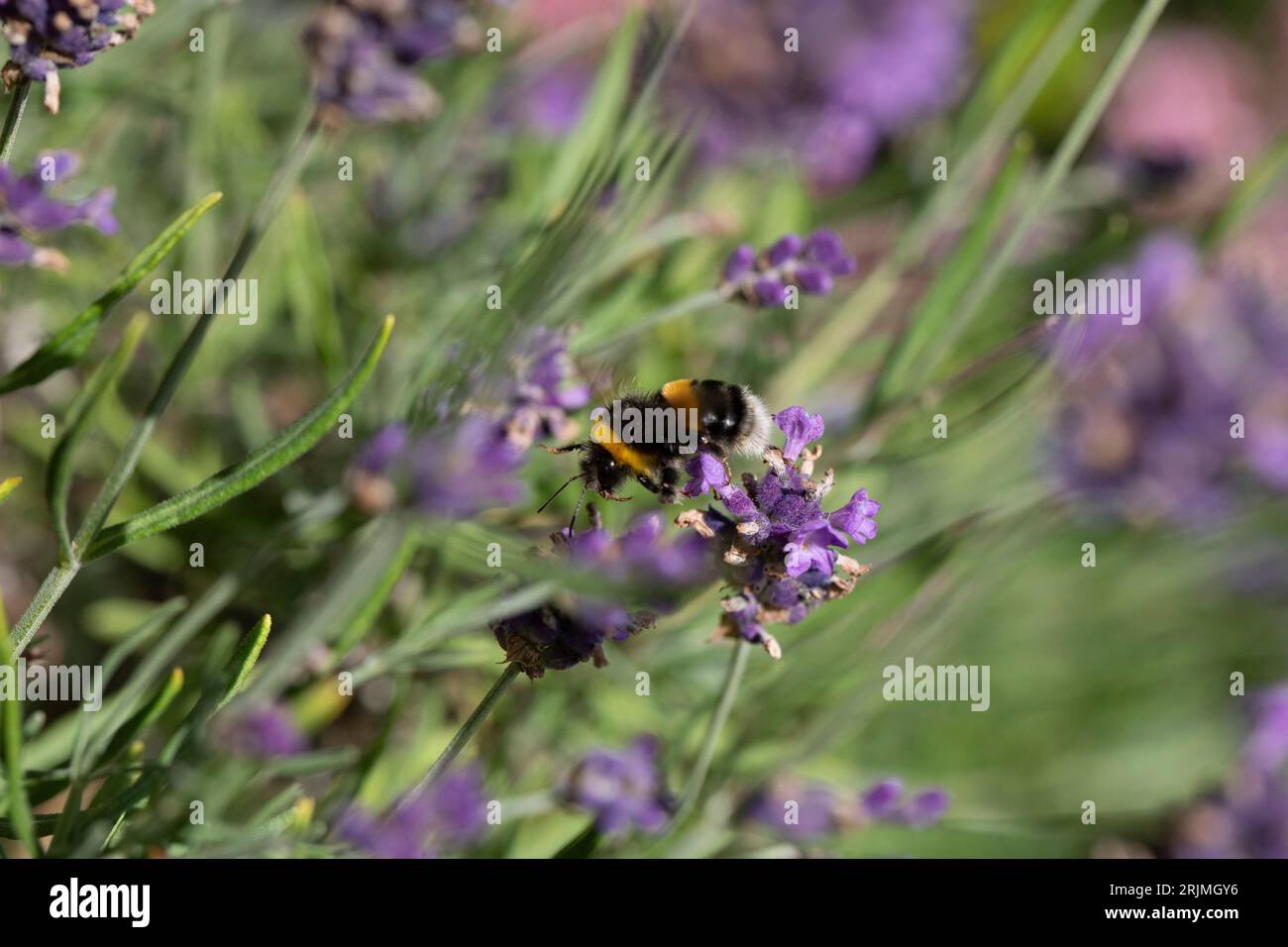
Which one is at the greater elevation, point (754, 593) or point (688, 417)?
point (688, 417)

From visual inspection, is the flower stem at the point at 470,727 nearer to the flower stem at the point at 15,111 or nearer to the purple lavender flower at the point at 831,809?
the purple lavender flower at the point at 831,809

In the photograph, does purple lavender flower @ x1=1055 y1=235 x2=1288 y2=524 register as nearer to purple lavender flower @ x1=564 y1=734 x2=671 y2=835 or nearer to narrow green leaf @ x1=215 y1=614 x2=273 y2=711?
purple lavender flower @ x1=564 y1=734 x2=671 y2=835

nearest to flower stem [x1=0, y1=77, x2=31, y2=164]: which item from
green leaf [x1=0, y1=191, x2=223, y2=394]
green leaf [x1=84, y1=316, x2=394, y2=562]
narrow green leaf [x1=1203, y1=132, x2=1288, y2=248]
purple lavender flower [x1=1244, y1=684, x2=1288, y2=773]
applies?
green leaf [x1=0, y1=191, x2=223, y2=394]

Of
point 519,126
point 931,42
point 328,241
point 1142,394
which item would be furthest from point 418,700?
point 931,42

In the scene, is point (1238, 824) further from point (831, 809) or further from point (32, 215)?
point (32, 215)

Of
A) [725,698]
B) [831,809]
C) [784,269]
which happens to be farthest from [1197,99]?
[725,698]
